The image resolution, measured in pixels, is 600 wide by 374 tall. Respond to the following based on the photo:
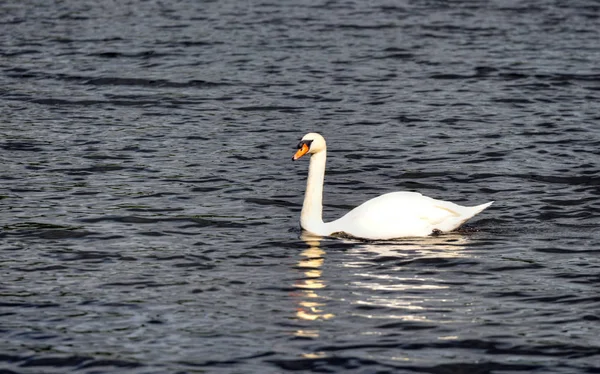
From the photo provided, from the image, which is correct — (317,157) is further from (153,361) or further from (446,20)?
(446,20)

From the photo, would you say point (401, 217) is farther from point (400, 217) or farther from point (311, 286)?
point (311, 286)

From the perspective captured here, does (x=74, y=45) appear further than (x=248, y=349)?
Yes

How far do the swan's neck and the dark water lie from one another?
12.4 inches

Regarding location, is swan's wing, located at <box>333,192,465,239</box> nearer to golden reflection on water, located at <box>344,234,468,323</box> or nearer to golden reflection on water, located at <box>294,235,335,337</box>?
golden reflection on water, located at <box>344,234,468,323</box>

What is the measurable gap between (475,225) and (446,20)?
64.0 ft

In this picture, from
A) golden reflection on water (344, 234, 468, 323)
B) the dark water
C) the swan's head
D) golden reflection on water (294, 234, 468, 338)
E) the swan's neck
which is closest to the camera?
the dark water

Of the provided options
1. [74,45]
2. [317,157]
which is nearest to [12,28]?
[74,45]

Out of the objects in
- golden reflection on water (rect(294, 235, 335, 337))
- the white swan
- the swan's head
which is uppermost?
the swan's head

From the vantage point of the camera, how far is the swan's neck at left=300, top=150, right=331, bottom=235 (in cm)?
1548

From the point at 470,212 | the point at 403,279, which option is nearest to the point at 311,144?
the point at 470,212

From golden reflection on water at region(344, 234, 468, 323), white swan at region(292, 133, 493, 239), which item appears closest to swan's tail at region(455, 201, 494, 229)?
white swan at region(292, 133, 493, 239)

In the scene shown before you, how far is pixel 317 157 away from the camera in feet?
52.6

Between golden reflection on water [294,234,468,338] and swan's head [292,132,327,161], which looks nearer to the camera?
golden reflection on water [294,234,468,338]

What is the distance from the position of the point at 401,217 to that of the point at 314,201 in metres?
1.25
